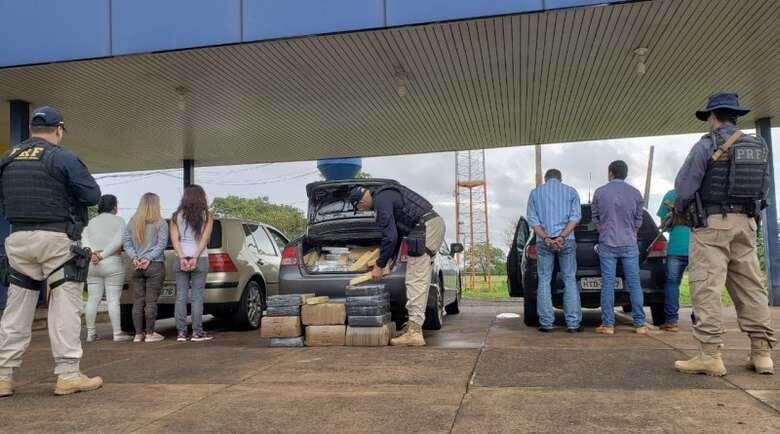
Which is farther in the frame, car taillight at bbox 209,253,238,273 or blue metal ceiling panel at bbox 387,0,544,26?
car taillight at bbox 209,253,238,273

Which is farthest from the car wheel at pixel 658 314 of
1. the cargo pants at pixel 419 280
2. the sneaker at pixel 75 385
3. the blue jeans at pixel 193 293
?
the sneaker at pixel 75 385

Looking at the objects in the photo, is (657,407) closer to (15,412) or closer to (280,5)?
(15,412)

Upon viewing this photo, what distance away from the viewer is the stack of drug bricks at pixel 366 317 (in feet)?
19.7

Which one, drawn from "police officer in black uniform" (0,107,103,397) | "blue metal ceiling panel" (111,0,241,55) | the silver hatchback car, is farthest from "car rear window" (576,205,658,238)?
"police officer in black uniform" (0,107,103,397)

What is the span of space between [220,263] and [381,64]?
3.72 meters

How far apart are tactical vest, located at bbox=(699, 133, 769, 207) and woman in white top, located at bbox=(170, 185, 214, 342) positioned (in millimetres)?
5169

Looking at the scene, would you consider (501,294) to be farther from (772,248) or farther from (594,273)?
(594,273)

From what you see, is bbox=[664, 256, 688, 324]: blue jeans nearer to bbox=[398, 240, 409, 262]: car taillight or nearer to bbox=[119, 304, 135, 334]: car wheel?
bbox=[398, 240, 409, 262]: car taillight

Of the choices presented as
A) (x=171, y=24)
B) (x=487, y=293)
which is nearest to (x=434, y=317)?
(x=171, y=24)

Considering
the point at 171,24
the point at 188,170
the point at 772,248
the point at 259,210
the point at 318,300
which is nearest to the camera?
the point at 318,300

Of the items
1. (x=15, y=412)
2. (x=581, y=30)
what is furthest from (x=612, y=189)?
(x=15, y=412)

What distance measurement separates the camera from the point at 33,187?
4164 millimetres

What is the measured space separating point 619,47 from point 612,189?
258 cm

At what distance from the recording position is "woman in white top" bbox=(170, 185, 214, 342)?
6.84 m
